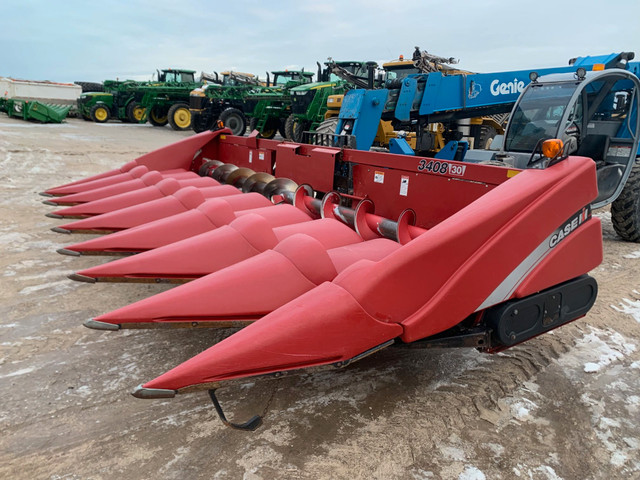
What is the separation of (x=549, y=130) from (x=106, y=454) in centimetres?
428

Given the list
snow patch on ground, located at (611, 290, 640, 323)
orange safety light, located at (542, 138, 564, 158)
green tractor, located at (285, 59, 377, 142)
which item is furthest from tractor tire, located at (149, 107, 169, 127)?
orange safety light, located at (542, 138, 564, 158)

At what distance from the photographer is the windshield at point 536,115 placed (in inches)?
169

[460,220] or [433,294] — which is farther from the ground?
[460,220]

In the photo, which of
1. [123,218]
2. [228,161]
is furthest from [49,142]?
[123,218]

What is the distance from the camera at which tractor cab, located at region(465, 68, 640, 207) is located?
429 cm

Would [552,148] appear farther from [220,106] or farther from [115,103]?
[115,103]

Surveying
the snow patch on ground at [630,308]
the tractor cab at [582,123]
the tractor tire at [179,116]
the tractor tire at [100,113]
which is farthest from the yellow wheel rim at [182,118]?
the snow patch on ground at [630,308]

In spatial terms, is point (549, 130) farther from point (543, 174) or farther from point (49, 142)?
point (49, 142)

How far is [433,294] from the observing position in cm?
187

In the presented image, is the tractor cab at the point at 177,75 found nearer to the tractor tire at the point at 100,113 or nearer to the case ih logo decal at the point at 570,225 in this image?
the tractor tire at the point at 100,113

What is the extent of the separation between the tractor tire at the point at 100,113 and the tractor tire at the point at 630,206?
21895 millimetres

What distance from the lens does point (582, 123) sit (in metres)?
4.61

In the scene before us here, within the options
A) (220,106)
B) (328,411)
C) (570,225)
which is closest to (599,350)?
(570,225)

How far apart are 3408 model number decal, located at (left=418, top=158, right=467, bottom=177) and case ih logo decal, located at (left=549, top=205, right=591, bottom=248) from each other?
66 cm
